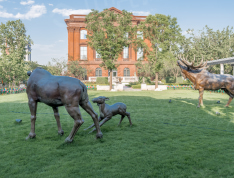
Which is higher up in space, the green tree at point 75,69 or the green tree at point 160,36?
the green tree at point 160,36

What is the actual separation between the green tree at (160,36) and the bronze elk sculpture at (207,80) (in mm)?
16797

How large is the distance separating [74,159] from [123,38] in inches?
1030

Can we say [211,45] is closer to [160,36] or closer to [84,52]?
[160,36]

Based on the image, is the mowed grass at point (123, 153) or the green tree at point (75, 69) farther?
the green tree at point (75, 69)

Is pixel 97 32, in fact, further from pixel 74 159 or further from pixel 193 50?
pixel 74 159

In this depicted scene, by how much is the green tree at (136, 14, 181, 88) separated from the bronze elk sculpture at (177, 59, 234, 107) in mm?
16797

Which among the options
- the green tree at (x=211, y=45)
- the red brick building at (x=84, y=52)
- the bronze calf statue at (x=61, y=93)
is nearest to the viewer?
the bronze calf statue at (x=61, y=93)

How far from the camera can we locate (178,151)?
4.07m

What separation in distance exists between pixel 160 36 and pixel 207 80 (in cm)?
1898

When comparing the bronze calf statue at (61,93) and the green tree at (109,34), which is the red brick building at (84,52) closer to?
the green tree at (109,34)

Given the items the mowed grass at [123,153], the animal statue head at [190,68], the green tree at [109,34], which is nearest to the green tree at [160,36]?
the green tree at [109,34]

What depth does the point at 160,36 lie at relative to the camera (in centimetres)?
2794

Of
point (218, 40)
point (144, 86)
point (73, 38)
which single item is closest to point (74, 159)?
point (144, 86)

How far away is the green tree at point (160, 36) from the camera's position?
27734 millimetres
